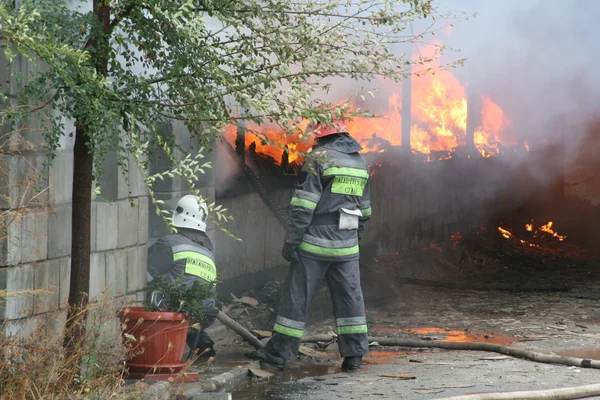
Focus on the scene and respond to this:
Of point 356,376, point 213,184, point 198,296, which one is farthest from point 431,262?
point 198,296

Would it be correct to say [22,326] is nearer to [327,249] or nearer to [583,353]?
[327,249]

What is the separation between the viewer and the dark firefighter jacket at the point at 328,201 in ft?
25.4

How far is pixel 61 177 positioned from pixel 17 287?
90cm

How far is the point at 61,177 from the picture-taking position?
21.3ft

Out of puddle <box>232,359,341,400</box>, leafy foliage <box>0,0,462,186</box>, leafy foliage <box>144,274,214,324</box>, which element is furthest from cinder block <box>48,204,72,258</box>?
puddle <box>232,359,341,400</box>

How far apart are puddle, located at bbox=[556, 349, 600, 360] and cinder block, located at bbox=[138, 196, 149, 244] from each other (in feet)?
11.9

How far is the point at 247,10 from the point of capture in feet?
18.5

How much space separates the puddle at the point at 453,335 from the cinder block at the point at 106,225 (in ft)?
10.8

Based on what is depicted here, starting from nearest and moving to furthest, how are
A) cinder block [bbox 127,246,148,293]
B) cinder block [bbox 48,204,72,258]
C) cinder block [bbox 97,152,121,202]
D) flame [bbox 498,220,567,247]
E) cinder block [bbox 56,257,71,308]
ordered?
cinder block [bbox 48,204,72,258], cinder block [bbox 56,257,71,308], cinder block [bbox 97,152,121,202], cinder block [bbox 127,246,148,293], flame [bbox 498,220,567,247]

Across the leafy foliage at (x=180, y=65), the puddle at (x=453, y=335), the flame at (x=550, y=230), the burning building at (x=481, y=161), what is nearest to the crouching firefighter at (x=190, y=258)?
the leafy foliage at (x=180, y=65)

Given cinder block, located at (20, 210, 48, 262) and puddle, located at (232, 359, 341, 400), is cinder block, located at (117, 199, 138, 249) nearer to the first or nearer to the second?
cinder block, located at (20, 210, 48, 262)

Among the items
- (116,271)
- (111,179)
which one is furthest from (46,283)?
(111,179)

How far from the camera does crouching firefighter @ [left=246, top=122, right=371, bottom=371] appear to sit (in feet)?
25.5

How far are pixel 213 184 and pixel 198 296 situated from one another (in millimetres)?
3224
